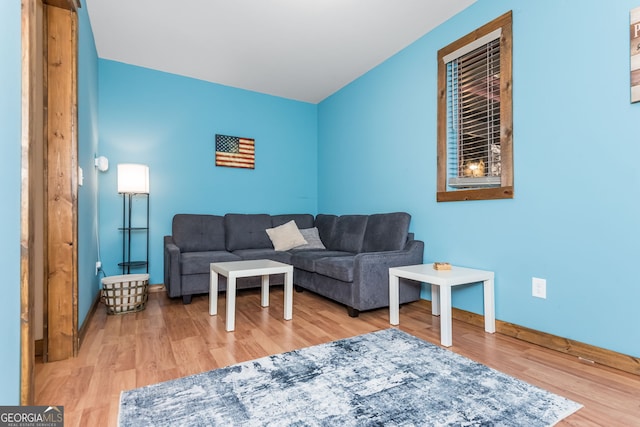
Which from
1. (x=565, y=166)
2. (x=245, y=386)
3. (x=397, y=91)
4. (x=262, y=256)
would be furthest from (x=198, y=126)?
(x=565, y=166)

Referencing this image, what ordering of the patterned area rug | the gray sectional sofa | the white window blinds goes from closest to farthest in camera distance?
the patterned area rug, the white window blinds, the gray sectional sofa

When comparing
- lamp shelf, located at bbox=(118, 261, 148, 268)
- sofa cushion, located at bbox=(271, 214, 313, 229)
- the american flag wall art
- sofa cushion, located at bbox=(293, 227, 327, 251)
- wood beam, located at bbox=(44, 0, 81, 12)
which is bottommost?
lamp shelf, located at bbox=(118, 261, 148, 268)

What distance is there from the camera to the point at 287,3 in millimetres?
2678

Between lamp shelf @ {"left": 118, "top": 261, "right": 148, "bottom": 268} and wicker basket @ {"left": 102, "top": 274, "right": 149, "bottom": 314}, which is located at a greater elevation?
lamp shelf @ {"left": 118, "top": 261, "right": 148, "bottom": 268}

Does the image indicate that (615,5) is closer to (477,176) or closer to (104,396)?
(477,176)

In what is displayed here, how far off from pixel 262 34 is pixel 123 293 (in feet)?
8.99

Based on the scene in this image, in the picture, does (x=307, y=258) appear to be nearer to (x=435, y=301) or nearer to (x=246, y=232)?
(x=246, y=232)

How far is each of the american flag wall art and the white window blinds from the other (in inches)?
106

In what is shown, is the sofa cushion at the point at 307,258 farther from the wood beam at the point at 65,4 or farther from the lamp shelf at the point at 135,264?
the wood beam at the point at 65,4

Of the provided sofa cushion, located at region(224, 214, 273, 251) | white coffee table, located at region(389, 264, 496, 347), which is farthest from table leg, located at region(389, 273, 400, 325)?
sofa cushion, located at region(224, 214, 273, 251)

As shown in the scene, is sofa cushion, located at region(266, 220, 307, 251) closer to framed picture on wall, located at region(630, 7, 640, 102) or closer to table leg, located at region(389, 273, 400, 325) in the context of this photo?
table leg, located at region(389, 273, 400, 325)

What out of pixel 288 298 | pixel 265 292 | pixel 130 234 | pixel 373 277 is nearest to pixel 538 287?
pixel 373 277

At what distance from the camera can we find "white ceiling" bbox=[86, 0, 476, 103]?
2.73m

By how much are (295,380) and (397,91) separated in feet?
9.93
